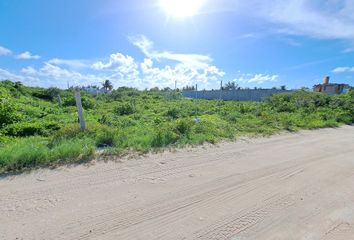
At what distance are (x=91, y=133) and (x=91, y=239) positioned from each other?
382cm

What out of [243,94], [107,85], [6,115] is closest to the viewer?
[6,115]

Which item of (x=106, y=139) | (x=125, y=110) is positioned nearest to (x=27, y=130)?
(x=106, y=139)

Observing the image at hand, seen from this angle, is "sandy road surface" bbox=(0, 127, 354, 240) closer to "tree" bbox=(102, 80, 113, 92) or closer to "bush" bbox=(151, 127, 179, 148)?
"bush" bbox=(151, 127, 179, 148)

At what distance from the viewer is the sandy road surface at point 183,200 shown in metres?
2.39

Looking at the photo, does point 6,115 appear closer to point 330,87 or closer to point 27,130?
point 27,130

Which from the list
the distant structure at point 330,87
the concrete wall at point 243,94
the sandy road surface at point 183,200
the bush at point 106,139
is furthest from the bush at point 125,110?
the distant structure at point 330,87

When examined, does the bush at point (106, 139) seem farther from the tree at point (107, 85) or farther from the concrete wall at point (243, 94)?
the tree at point (107, 85)

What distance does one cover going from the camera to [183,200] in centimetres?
299

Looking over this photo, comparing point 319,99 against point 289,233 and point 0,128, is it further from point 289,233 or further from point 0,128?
point 0,128

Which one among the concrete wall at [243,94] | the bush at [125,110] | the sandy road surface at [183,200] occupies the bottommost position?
the sandy road surface at [183,200]

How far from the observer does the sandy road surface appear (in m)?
2.39

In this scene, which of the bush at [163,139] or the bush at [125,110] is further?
the bush at [125,110]

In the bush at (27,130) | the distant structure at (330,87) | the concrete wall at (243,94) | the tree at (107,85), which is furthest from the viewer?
the tree at (107,85)

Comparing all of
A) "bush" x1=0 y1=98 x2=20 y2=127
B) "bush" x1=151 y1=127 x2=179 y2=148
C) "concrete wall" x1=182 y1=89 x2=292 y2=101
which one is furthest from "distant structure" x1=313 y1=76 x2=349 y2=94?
"bush" x1=0 y1=98 x2=20 y2=127
